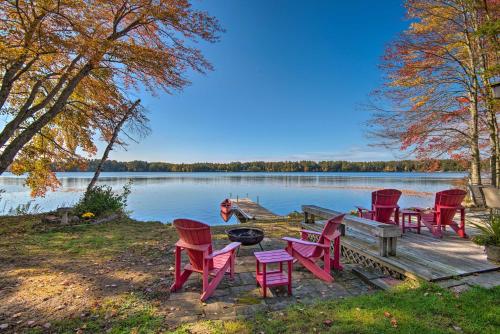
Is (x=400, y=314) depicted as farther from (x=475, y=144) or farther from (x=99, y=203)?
(x=99, y=203)

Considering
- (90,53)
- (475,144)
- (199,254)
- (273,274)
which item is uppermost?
(90,53)

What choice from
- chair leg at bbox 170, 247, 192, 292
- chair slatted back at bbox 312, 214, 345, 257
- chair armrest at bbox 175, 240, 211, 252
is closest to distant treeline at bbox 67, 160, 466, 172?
chair slatted back at bbox 312, 214, 345, 257

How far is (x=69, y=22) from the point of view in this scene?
591cm

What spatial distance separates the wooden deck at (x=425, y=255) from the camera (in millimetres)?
3373

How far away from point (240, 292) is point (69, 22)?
6.99 meters

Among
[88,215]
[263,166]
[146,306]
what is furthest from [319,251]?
[263,166]

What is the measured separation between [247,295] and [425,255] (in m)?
2.93

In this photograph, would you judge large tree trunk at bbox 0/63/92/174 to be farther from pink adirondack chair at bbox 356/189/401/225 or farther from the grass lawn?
pink adirondack chair at bbox 356/189/401/225

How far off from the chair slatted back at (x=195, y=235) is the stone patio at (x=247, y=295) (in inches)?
16.5

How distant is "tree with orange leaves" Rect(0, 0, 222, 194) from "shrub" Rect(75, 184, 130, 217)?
268cm

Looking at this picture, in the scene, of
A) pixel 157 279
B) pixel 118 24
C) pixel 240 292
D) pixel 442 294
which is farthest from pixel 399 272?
pixel 118 24

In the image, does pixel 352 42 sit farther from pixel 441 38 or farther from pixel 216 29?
pixel 216 29

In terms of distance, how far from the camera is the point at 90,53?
6242 mm

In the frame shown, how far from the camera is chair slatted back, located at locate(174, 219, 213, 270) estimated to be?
323 centimetres
